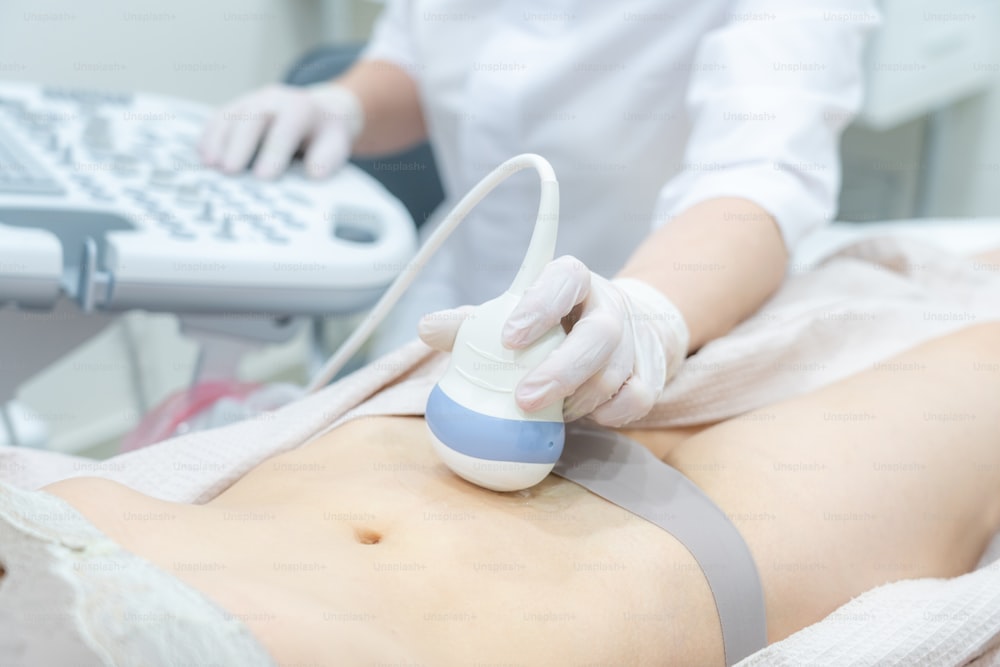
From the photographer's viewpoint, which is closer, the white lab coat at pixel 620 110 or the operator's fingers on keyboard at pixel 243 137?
the white lab coat at pixel 620 110

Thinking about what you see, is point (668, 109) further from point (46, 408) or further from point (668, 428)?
point (46, 408)

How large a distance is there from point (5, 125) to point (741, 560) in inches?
36.9

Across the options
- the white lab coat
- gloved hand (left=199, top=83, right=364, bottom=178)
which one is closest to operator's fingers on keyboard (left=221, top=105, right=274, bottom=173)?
gloved hand (left=199, top=83, right=364, bottom=178)

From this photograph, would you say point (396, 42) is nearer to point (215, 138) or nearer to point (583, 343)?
point (215, 138)

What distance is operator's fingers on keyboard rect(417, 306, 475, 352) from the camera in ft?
1.95

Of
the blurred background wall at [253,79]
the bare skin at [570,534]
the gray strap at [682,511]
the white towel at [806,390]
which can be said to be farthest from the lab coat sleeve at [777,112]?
the blurred background wall at [253,79]

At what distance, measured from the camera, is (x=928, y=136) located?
235cm

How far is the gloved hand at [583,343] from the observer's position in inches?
21.6

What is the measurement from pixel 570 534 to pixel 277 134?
2.25 ft

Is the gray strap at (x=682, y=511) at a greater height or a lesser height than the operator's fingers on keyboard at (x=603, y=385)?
lesser

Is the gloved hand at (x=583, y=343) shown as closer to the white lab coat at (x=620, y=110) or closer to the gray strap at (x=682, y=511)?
the gray strap at (x=682, y=511)

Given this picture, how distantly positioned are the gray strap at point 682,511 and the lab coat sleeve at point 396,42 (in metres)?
0.86

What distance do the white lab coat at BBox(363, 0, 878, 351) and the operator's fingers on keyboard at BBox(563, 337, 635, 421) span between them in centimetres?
34

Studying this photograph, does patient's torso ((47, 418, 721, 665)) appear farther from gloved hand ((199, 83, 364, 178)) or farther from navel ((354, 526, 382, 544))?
gloved hand ((199, 83, 364, 178))
